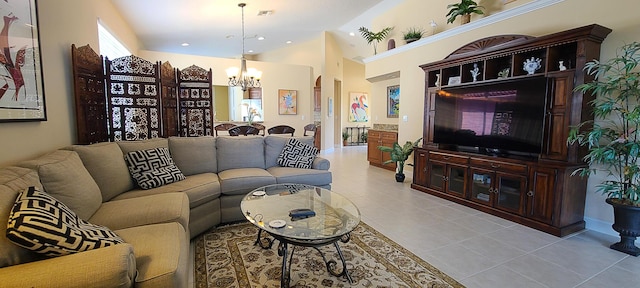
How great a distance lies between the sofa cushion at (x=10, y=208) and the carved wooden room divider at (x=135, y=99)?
5.08ft

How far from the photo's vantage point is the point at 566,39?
278 cm

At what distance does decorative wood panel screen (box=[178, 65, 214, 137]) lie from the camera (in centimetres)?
376

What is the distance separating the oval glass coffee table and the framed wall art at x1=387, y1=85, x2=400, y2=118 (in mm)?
4386

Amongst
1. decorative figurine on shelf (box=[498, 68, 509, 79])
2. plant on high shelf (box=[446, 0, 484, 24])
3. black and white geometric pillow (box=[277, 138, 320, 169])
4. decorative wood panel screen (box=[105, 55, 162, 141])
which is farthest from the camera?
plant on high shelf (box=[446, 0, 484, 24])

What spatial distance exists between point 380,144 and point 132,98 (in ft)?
15.5

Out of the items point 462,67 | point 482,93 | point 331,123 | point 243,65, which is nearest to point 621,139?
point 482,93

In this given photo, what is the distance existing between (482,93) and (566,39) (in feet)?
3.17

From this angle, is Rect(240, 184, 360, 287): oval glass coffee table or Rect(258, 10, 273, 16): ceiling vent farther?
Rect(258, 10, 273, 16): ceiling vent

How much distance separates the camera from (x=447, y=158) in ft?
12.8

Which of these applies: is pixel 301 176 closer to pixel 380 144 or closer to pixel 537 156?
pixel 537 156

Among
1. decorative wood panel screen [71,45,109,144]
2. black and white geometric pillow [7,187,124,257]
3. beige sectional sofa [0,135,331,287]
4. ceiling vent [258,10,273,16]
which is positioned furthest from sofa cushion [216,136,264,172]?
ceiling vent [258,10,273,16]

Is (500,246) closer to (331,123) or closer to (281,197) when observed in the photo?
(281,197)

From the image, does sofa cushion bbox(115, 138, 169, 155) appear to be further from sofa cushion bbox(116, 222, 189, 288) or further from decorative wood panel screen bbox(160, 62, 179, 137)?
sofa cushion bbox(116, 222, 189, 288)

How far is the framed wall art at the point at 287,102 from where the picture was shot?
7.95 metres
